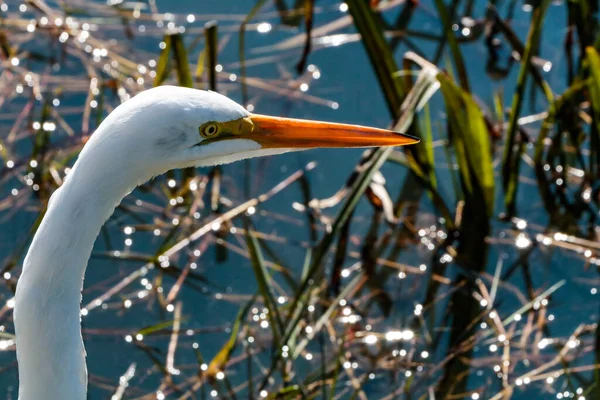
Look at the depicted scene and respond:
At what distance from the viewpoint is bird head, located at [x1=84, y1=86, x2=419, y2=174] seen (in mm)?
1508

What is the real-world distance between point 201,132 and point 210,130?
0.10 feet

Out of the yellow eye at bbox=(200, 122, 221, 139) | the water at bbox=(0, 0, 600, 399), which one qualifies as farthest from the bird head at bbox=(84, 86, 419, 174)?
the water at bbox=(0, 0, 600, 399)

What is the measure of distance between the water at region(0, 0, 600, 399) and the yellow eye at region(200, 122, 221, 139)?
4.85 feet

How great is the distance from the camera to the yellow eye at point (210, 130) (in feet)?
5.34

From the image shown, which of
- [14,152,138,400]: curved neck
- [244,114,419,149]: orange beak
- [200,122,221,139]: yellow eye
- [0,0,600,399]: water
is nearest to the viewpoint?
[14,152,138,400]: curved neck

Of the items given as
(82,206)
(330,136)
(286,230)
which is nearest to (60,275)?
(82,206)

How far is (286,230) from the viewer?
12.1ft

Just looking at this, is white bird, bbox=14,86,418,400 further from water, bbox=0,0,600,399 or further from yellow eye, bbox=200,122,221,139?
water, bbox=0,0,600,399

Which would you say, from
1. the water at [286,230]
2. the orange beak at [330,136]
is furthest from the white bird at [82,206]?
the water at [286,230]

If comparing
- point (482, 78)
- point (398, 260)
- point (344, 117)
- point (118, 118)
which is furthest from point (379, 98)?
point (118, 118)

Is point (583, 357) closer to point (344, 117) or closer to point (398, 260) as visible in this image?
point (398, 260)

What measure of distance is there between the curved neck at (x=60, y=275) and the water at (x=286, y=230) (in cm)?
143

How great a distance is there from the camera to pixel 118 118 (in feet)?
4.89

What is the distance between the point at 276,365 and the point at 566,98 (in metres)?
1.58
